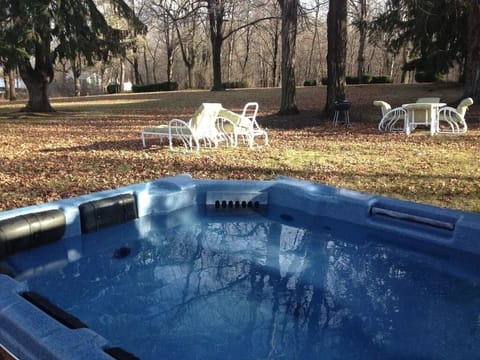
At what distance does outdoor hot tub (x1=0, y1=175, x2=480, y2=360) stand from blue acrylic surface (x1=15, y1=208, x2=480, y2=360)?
0.05 ft

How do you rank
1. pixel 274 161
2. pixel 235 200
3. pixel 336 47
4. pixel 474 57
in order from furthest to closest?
pixel 474 57 < pixel 336 47 < pixel 274 161 < pixel 235 200

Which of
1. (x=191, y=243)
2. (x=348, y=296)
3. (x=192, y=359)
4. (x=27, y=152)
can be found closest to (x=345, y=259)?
(x=348, y=296)

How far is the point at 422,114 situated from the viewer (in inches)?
464

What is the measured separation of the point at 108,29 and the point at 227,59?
1259 inches

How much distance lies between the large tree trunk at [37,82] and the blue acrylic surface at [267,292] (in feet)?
51.9

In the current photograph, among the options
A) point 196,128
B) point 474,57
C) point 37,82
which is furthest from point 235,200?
point 37,82

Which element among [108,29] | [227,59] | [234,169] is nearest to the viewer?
[234,169]

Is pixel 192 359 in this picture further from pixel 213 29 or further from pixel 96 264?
pixel 213 29

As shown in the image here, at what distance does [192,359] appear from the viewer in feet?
10.4

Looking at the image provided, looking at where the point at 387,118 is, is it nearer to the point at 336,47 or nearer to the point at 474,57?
the point at 336,47

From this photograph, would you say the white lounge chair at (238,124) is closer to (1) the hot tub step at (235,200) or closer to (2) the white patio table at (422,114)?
(1) the hot tub step at (235,200)

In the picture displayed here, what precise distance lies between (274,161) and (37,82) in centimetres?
1479

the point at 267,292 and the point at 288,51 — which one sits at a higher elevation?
the point at 288,51

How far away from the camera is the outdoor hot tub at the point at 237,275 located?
3279mm
